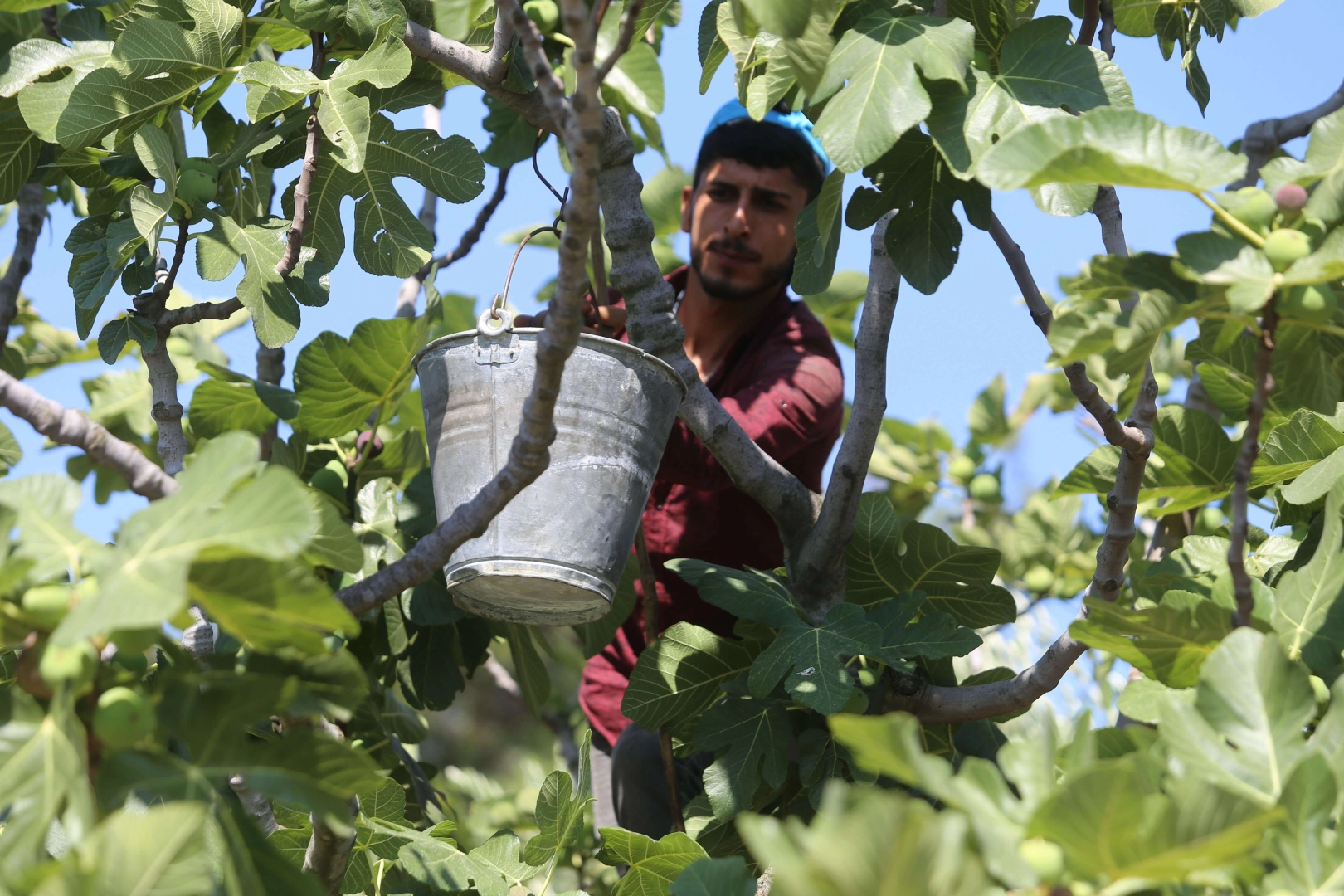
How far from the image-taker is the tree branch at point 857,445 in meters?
2.11

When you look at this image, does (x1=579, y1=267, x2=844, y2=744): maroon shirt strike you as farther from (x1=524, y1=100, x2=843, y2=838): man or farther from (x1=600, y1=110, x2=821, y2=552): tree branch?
(x1=600, y1=110, x2=821, y2=552): tree branch

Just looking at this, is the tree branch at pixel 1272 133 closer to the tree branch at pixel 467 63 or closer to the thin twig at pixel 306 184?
the tree branch at pixel 467 63

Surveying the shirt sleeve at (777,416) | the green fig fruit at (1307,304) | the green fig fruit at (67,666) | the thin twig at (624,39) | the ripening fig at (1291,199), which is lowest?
the shirt sleeve at (777,416)

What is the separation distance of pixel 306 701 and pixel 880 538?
3.94 feet

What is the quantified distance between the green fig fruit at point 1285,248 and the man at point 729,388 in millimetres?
1154

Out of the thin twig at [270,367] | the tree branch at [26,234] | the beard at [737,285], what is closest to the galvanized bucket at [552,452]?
the thin twig at [270,367]

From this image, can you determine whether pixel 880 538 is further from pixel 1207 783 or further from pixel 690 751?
pixel 1207 783

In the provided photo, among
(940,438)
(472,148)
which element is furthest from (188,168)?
(940,438)

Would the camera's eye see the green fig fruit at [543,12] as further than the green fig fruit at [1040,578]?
No

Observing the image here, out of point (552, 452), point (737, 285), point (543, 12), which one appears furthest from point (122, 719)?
point (737, 285)

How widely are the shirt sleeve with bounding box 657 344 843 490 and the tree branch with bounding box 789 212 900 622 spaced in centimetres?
22

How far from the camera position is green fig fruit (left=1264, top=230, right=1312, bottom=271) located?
120 centimetres

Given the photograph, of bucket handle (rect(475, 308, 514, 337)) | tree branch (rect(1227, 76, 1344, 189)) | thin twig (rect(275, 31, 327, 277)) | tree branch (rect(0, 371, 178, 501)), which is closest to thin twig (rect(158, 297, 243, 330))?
thin twig (rect(275, 31, 327, 277))

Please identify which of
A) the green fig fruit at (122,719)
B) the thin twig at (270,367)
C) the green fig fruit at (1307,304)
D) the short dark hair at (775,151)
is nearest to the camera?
the green fig fruit at (122,719)
